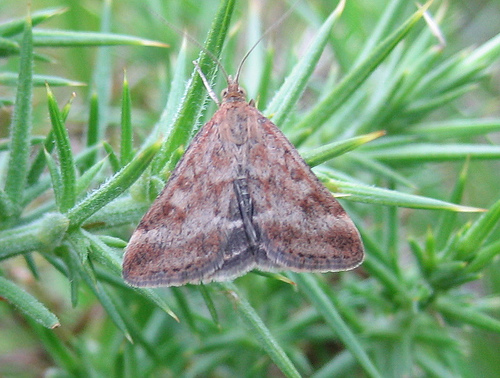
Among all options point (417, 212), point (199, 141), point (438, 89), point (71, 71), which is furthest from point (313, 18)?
point (71, 71)

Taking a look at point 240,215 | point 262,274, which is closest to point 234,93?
point 240,215

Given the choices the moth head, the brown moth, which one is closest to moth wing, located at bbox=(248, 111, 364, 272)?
the brown moth

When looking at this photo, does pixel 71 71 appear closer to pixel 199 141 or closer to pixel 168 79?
pixel 168 79

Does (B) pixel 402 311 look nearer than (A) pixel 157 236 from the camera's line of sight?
No

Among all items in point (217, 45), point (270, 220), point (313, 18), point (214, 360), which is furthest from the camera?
point (313, 18)

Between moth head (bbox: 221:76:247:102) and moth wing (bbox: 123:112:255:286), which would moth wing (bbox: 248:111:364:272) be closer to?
moth wing (bbox: 123:112:255:286)

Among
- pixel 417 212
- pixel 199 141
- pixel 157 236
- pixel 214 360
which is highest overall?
pixel 199 141

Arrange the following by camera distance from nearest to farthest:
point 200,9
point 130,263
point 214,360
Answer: point 130,263, point 214,360, point 200,9
